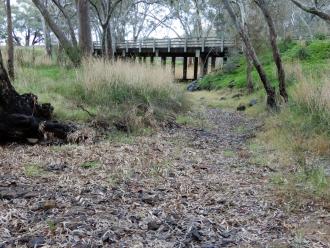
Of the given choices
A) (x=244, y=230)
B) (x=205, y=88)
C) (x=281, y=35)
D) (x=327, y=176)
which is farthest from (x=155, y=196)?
(x=281, y=35)

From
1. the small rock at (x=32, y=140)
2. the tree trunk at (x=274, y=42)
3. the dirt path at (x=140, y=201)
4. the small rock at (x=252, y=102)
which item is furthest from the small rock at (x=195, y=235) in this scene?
the small rock at (x=252, y=102)

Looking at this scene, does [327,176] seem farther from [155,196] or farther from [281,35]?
[281,35]

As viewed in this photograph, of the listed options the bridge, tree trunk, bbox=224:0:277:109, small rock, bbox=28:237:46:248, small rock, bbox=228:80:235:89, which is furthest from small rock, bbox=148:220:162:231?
the bridge

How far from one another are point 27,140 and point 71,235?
10.4 feet

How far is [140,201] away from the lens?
3895 mm

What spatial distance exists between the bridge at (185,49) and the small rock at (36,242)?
67.0ft

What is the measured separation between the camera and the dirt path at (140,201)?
3.12m

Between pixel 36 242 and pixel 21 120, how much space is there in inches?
126

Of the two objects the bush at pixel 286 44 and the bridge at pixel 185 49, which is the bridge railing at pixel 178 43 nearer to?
the bridge at pixel 185 49

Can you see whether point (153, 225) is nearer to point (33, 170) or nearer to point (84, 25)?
point (33, 170)

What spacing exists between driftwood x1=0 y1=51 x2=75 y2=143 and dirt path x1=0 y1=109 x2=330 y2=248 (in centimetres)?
33

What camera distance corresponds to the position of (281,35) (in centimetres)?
2208

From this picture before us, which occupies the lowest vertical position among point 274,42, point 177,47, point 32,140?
point 32,140

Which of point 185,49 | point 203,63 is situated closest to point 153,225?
point 203,63
